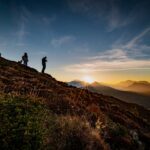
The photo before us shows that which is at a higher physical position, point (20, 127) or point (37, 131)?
point (20, 127)

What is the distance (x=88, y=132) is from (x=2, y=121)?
8.50 ft

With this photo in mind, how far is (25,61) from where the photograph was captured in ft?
117

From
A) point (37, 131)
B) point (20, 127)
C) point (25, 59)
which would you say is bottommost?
point (37, 131)

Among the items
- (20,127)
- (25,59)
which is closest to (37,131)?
(20,127)

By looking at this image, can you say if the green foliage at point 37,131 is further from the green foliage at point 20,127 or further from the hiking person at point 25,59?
the hiking person at point 25,59

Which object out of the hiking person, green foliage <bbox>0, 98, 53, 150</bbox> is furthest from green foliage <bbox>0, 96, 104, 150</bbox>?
the hiking person

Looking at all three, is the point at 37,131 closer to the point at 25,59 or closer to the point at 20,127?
the point at 20,127

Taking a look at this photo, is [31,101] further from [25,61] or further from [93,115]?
[25,61]

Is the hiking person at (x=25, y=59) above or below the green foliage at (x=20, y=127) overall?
above

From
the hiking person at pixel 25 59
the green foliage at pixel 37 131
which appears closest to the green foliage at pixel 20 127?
the green foliage at pixel 37 131

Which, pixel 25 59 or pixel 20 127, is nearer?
pixel 20 127

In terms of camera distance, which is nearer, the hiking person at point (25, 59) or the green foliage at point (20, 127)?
the green foliage at point (20, 127)

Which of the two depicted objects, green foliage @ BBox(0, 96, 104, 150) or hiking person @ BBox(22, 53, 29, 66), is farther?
hiking person @ BBox(22, 53, 29, 66)

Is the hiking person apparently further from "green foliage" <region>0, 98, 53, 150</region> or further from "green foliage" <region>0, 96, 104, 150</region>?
"green foliage" <region>0, 98, 53, 150</region>
